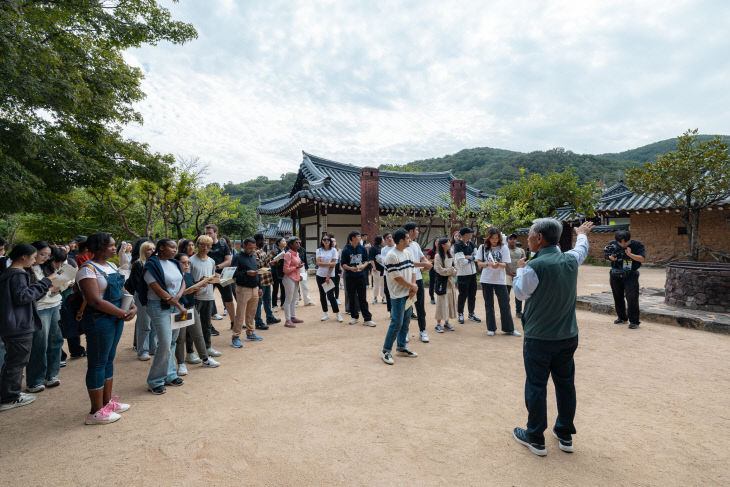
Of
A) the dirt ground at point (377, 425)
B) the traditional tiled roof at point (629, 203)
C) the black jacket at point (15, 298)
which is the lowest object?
the dirt ground at point (377, 425)

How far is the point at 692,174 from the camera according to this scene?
1245cm

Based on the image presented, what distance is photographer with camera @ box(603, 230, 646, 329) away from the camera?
577 centimetres

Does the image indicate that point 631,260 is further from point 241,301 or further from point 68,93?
point 68,93

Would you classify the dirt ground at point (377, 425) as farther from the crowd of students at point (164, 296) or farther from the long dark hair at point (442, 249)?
the long dark hair at point (442, 249)

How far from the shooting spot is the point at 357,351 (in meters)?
4.85

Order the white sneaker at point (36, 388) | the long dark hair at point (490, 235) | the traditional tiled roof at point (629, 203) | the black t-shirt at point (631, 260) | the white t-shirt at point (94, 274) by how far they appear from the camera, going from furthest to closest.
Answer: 1. the traditional tiled roof at point (629, 203)
2. the black t-shirt at point (631, 260)
3. the long dark hair at point (490, 235)
4. the white sneaker at point (36, 388)
5. the white t-shirt at point (94, 274)

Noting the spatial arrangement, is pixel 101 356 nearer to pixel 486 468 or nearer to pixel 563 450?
pixel 486 468

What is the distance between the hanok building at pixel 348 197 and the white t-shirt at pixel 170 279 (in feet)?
35.6

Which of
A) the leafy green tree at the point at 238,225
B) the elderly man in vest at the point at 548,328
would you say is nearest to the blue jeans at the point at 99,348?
the elderly man in vest at the point at 548,328

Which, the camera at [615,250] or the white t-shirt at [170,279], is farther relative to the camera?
the camera at [615,250]

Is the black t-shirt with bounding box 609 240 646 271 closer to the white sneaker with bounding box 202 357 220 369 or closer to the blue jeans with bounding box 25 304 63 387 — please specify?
the white sneaker with bounding box 202 357 220 369

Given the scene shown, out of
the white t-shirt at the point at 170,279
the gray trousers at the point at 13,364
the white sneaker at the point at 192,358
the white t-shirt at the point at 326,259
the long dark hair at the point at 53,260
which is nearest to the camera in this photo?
the gray trousers at the point at 13,364

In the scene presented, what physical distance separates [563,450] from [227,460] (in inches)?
95.8

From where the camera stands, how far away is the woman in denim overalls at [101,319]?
279 cm
